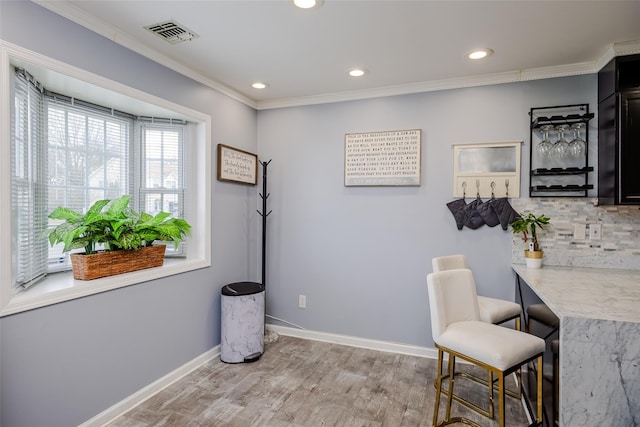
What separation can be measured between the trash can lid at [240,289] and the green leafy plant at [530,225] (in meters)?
2.17

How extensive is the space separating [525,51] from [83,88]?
2905 millimetres

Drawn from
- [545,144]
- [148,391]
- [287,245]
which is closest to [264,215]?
[287,245]

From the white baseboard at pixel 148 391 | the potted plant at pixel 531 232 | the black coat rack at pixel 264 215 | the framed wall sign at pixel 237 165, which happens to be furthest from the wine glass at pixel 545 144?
the white baseboard at pixel 148 391

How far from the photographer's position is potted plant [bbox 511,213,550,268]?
2.58 metres

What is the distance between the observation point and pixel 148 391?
237 cm

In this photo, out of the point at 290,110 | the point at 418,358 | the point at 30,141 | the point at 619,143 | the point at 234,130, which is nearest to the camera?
the point at 30,141

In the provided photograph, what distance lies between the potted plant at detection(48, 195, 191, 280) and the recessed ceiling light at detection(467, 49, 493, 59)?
7.88 feet

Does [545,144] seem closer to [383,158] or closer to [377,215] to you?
[383,158]

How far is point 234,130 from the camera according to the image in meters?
3.27

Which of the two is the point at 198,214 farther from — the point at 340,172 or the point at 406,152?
the point at 406,152

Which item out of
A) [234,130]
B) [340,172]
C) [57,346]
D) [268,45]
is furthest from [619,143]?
[57,346]

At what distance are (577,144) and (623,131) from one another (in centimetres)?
32

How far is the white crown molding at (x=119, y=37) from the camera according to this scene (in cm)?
182

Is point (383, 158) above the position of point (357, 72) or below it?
below
